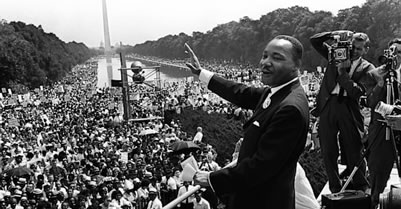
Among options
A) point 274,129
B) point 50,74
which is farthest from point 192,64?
point 50,74

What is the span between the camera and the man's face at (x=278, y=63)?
117 inches

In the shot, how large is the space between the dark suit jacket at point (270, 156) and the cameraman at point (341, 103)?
1711mm

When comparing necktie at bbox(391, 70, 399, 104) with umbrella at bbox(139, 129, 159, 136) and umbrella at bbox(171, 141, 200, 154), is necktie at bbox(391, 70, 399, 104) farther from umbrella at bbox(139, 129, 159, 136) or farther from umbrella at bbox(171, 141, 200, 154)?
umbrella at bbox(139, 129, 159, 136)

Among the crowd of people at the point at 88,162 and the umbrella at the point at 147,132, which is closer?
the crowd of people at the point at 88,162

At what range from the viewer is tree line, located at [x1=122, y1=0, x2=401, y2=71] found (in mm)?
46188

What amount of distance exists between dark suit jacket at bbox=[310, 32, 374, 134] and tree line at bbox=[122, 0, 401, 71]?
13.3 m

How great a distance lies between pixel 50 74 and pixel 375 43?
163ft

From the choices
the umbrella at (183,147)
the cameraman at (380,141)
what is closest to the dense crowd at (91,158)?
the umbrella at (183,147)

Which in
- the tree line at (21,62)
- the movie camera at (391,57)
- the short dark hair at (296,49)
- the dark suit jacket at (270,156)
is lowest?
the tree line at (21,62)

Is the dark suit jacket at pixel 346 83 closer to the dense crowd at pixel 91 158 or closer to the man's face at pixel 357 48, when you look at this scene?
the man's face at pixel 357 48

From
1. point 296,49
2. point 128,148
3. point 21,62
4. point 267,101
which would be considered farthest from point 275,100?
point 21,62

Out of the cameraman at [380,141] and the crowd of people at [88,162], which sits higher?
the cameraman at [380,141]

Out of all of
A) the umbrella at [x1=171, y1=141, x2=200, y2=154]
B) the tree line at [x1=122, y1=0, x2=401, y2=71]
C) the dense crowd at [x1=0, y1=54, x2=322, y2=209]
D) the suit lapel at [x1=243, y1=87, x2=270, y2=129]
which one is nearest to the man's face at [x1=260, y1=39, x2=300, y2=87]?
the suit lapel at [x1=243, y1=87, x2=270, y2=129]

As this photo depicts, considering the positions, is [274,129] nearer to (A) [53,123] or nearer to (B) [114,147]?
(B) [114,147]
